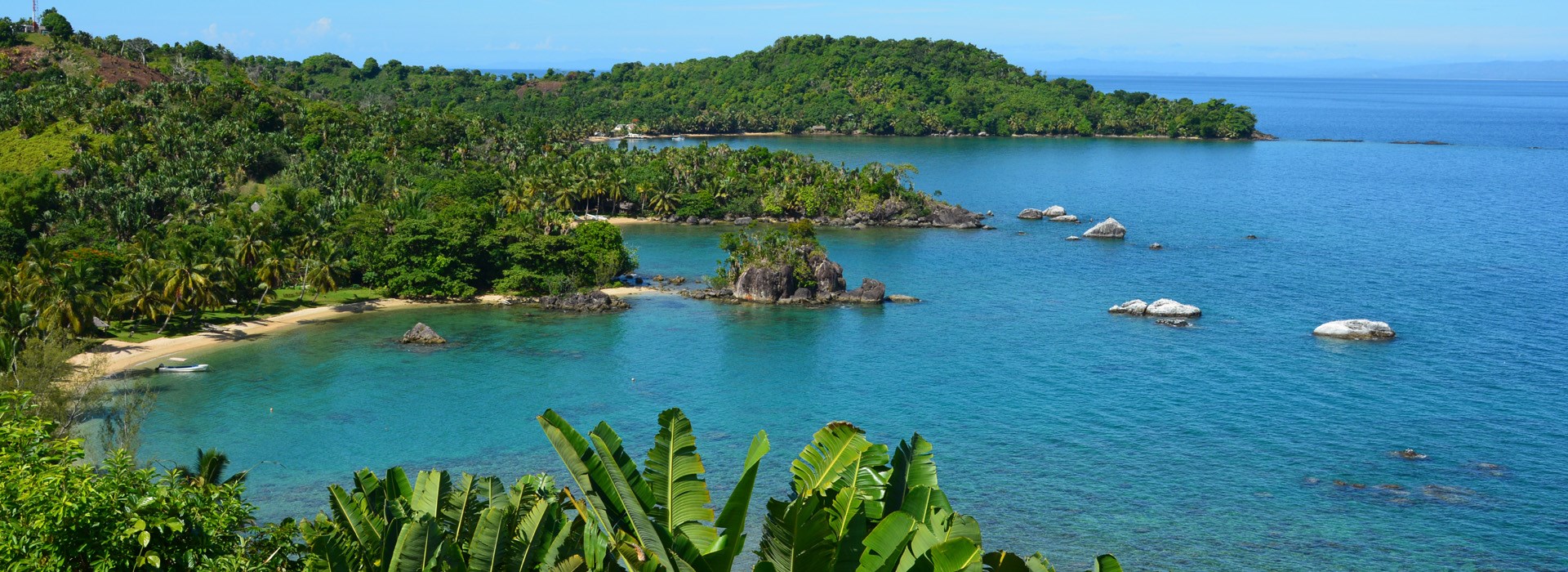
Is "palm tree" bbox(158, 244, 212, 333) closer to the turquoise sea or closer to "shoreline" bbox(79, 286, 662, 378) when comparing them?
"shoreline" bbox(79, 286, 662, 378)

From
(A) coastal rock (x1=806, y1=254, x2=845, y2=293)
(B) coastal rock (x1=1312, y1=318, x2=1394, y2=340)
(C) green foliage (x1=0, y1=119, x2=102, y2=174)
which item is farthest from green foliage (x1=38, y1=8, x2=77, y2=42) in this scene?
(B) coastal rock (x1=1312, y1=318, x2=1394, y2=340)

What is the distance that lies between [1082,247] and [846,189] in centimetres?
2417

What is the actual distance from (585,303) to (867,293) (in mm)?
18140

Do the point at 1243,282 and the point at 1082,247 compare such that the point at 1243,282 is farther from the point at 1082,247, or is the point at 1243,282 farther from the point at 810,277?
the point at 810,277

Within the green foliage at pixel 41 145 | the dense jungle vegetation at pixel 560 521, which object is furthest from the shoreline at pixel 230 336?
the green foliage at pixel 41 145

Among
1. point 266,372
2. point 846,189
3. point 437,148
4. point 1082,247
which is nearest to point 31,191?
point 266,372

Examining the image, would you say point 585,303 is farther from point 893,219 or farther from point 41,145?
point 41,145

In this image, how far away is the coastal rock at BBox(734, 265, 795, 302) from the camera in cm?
7431

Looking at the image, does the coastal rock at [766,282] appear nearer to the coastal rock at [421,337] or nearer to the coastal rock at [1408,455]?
the coastal rock at [421,337]

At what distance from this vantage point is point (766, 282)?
74.4 metres

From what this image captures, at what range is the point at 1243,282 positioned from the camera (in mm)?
81438

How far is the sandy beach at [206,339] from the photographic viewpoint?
54.4 meters

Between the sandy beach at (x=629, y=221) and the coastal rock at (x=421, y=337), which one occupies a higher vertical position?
the sandy beach at (x=629, y=221)

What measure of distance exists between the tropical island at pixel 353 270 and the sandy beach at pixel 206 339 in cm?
115
